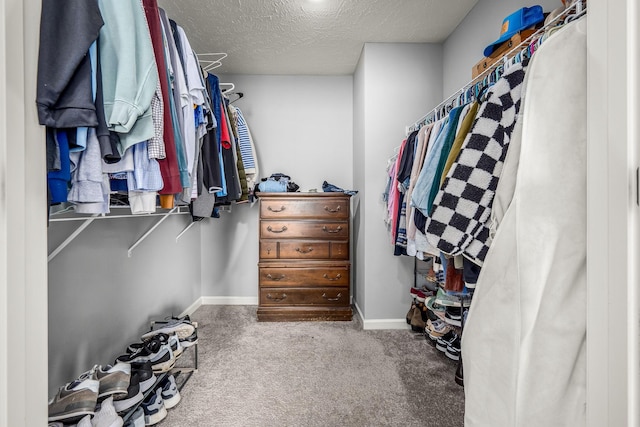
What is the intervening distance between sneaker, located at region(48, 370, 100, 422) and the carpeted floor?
407 millimetres

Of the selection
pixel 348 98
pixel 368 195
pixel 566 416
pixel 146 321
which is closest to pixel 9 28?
pixel 566 416

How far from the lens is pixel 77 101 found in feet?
2.60

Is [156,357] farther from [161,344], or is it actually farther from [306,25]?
[306,25]

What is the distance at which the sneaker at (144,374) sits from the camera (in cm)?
147

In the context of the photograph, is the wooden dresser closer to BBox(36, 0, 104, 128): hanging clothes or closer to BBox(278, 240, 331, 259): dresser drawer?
BBox(278, 240, 331, 259): dresser drawer

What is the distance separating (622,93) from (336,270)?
246 centimetres

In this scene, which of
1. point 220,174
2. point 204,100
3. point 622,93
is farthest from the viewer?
point 220,174

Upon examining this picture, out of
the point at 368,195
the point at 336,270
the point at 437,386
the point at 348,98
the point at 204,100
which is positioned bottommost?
the point at 437,386

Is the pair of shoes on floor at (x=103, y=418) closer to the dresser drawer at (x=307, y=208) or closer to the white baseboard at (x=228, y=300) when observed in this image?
the dresser drawer at (x=307, y=208)

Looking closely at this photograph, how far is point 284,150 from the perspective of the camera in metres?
3.37

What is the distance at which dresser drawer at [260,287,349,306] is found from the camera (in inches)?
111

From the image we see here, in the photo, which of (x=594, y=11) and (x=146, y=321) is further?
(x=146, y=321)

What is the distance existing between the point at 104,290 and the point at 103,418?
76 centimetres

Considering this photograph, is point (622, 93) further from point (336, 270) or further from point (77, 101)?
point (336, 270)
